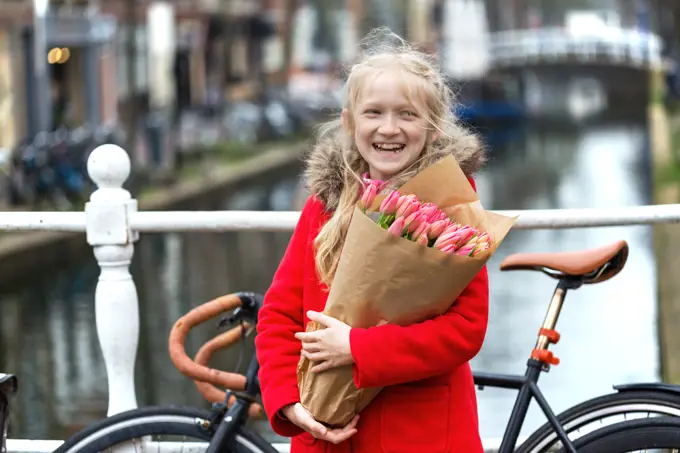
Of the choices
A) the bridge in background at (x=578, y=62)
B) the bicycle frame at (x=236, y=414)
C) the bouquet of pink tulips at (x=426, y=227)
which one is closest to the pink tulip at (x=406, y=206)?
the bouquet of pink tulips at (x=426, y=227)

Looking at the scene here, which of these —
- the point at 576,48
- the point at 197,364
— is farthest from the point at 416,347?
the point at 576,48

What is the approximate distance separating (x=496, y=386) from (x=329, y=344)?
A: 0.71 m

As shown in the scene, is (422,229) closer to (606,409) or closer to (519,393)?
(519,393)

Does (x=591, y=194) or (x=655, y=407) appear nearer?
(x=655, y=407)

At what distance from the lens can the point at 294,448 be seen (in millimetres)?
2322

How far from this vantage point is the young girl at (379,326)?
Answer: 2113 mm

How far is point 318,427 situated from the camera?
2.14m

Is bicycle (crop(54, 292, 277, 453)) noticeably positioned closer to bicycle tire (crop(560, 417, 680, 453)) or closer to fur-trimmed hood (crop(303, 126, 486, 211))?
fur-trimmed hood (crop(303, 126, 486, 211))

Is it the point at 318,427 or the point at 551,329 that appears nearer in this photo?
the point at 318,427

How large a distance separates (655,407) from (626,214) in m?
0.59

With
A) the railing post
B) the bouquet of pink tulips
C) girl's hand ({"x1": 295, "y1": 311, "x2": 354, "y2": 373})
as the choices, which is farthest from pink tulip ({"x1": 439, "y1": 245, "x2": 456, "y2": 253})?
→ the railing post

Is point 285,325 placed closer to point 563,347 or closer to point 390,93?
point 390,93

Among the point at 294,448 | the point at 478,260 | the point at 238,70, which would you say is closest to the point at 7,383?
the point at 294,448

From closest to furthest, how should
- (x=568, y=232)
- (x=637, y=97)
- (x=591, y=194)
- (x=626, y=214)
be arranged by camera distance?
(x=626, y=214), (x=568, y=232), (x=591, y=194), (x=637, y=97)
